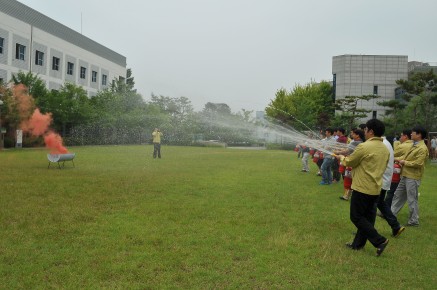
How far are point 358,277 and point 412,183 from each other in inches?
143

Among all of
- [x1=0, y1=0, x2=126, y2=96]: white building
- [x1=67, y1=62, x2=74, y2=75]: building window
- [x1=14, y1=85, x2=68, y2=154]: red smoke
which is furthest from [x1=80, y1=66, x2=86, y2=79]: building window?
[x1=14, y1=85, x2=68, y2=154]: red smoke

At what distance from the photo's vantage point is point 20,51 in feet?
127

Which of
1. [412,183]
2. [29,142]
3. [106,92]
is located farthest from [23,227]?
[106,92]

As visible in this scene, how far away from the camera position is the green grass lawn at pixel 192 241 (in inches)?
185

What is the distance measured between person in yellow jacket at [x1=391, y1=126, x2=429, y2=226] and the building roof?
37.4 m

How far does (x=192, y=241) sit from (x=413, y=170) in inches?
181

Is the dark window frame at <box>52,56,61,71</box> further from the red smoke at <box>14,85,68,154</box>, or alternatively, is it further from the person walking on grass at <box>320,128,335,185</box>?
the person walking on grass at <box>320,128,335,185</box>

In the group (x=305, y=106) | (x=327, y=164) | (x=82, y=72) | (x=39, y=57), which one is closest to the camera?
(x=327, y=164)

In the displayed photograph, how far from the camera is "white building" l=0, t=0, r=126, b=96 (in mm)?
36281

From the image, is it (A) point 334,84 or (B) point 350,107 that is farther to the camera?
(A) point 334,84

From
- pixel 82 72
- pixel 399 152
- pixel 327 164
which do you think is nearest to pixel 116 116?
pixel 82 72

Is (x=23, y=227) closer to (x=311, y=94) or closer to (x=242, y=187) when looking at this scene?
(x=242, y=187)

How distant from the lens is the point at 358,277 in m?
4.95

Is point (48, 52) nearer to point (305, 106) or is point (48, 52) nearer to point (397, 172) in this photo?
point (305, 106)
